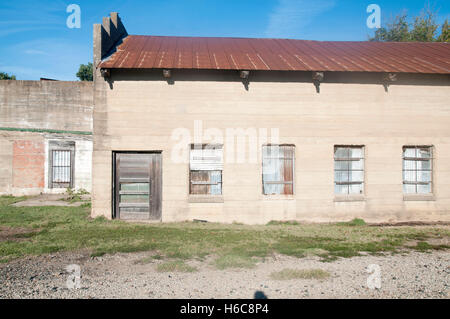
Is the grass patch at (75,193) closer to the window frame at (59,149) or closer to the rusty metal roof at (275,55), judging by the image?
the window frame at (59,149)

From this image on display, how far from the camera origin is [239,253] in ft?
20.5

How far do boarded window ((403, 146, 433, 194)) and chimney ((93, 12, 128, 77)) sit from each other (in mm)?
10632

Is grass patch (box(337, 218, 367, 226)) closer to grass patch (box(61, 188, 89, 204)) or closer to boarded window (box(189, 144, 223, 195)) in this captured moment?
boarded window (box(189, 144, 223, 195))

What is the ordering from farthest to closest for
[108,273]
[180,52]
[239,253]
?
[180,52], [239,253], [108,273]

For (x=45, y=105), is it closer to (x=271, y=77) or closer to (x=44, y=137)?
(x=44, y=137)

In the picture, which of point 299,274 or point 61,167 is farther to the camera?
point 61,167

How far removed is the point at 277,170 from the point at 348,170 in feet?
7.96

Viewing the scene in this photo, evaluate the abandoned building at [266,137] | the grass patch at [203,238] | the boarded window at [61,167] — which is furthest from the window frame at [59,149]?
the abandoned building at [266,137]

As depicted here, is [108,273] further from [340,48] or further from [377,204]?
[340,48]

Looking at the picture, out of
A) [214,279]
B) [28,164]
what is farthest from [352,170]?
[28,164]

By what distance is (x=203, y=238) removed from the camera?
743 centimetres

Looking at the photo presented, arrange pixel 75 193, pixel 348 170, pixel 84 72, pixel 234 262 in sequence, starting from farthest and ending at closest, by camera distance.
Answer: pixel 84 72 < pixel 75 193 < pixel 348 170 < pixel 234 262
